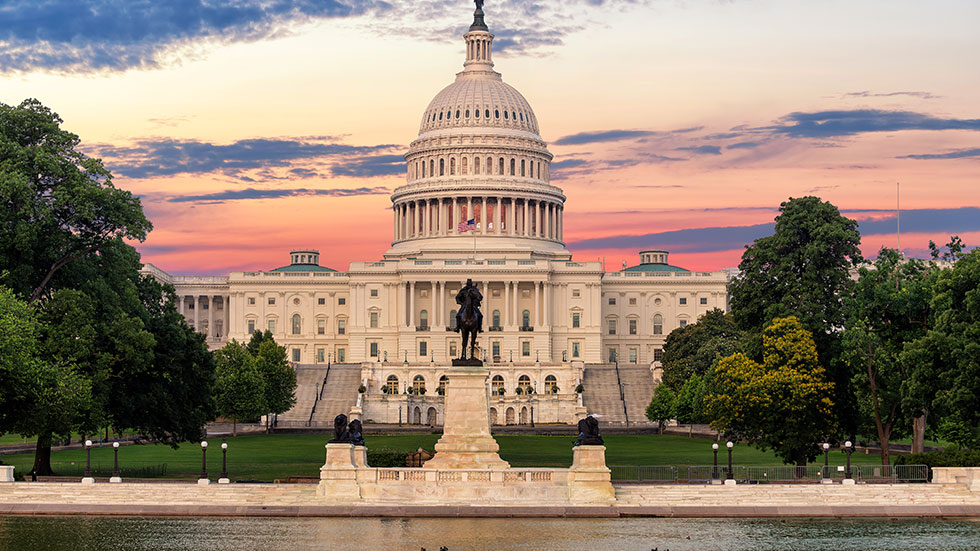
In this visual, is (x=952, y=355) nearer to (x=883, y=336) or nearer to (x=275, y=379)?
(x=883, y=336)

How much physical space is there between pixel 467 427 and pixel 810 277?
24325mm

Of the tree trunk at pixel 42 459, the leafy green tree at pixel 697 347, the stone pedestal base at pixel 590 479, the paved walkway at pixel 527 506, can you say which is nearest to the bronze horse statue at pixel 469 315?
the stone pedestal base at pixel 590 479

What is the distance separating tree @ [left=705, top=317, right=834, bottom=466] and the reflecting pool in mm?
17338

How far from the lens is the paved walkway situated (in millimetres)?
49406

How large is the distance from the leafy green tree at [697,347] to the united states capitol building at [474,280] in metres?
31.2

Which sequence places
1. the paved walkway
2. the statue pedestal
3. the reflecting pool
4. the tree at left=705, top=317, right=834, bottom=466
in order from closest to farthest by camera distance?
1. the reflecting pool
2. the paved walkway
3. the statue pedestal
4. the tree at left=705, top=317, right=834, bottom=466

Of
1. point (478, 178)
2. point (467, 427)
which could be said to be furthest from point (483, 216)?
point (467, 427)

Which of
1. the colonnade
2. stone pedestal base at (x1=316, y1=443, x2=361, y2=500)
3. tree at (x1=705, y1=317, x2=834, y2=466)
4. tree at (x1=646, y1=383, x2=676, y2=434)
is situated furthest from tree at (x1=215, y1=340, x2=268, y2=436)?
the colonnade

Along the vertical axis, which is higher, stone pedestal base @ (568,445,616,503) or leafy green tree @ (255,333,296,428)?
leafy green tree @ (255,333,296,428)

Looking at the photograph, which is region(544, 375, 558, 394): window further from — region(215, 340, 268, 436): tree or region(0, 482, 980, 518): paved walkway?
region(0, 482, 980, 518): paved walkway

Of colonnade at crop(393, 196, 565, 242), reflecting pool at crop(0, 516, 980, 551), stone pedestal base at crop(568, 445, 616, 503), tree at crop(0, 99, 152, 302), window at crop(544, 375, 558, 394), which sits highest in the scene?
colonnade at crop(393, 196, 565, 242)

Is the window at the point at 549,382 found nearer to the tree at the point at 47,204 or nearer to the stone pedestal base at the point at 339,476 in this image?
the tree at the point at 47,204

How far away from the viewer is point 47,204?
6356 cm

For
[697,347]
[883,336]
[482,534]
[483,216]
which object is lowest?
[482,534]
